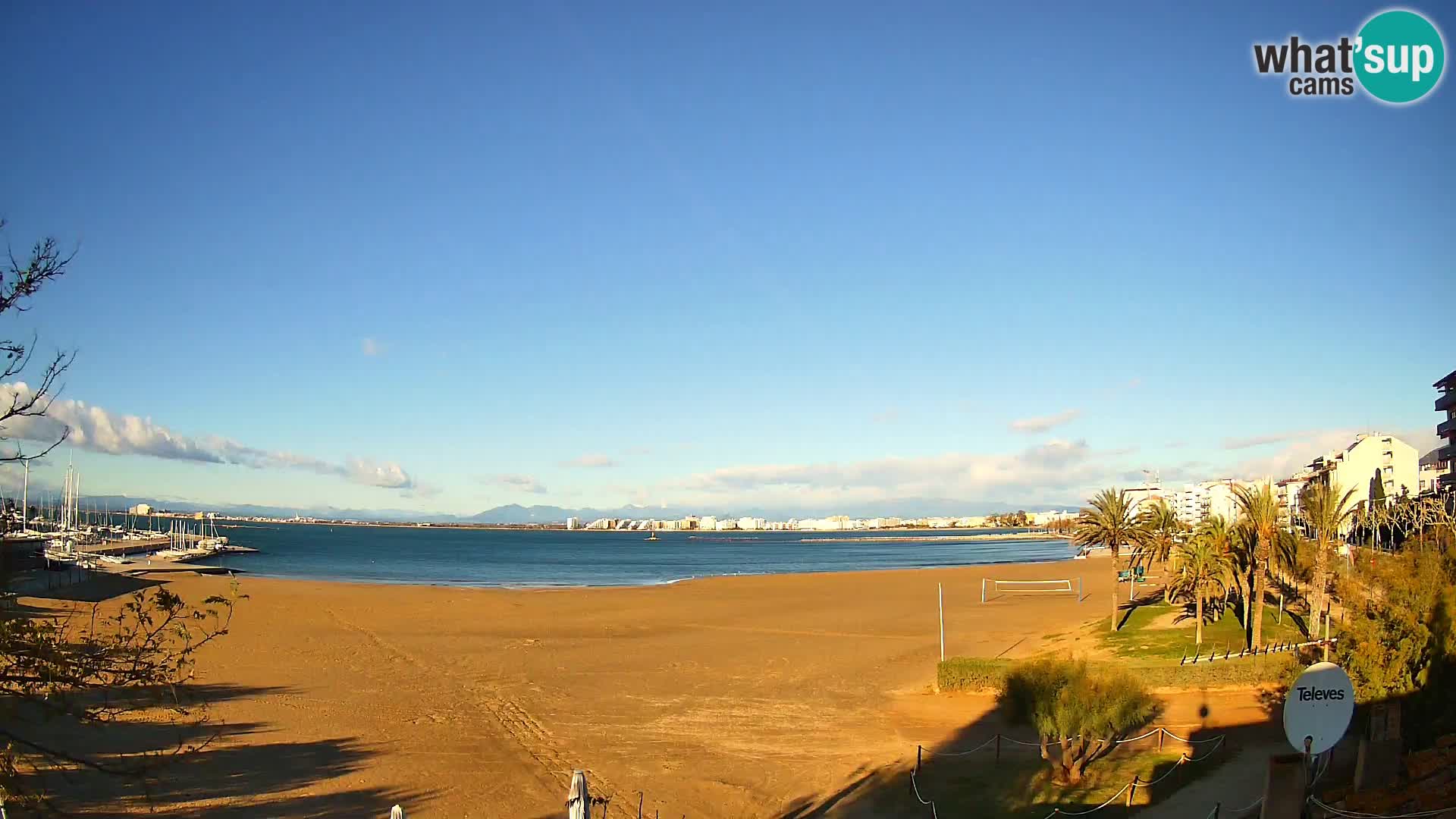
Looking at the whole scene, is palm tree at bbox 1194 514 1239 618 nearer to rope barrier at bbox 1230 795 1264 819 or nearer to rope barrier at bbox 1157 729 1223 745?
rope barrier at bbox 1157 729 1223 745

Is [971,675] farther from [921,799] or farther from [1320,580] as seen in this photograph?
[1320,580]

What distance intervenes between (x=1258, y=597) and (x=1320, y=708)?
1670cm

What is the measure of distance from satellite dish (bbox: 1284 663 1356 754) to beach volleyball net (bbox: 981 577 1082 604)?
39.4 meters

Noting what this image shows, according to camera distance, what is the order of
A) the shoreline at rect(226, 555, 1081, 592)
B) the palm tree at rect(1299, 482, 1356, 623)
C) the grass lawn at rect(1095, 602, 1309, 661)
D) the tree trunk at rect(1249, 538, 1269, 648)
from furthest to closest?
the shoreline at rect(226, 555, 1081, 592)
the grass lawn at rect(1095, 602, 1309, 661)
the tree trunk at rect(1249, 538, 1269, 648)
the palm tree at rect(1299, 482, 1356, 623)

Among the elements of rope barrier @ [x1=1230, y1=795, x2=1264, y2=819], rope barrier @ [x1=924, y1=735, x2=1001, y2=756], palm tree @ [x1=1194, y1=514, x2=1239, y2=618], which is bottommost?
rope barrier @ [x1=924, y1=735, x2=1001, y2=756]

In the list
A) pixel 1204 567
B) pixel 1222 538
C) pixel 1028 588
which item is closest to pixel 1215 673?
pixel 1204 567

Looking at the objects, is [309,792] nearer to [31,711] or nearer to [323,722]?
[323,722]

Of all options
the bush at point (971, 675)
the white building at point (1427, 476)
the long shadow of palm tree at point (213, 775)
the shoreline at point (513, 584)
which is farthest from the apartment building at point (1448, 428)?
the long shadow of palm tree at point (213, 775)

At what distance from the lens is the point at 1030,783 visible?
15750 millimetres

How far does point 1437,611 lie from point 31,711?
24707 millimetres

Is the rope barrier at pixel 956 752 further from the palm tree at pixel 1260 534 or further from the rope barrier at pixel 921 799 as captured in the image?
the palm tree at pixel 1260 534

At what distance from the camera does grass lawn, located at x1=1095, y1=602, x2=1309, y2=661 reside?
80.9ft

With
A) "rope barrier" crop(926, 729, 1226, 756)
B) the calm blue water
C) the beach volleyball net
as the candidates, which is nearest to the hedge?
"rope barrier" crop(926, 729, 1226, 756)

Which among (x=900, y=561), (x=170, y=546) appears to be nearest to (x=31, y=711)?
(x=900, y=561)
